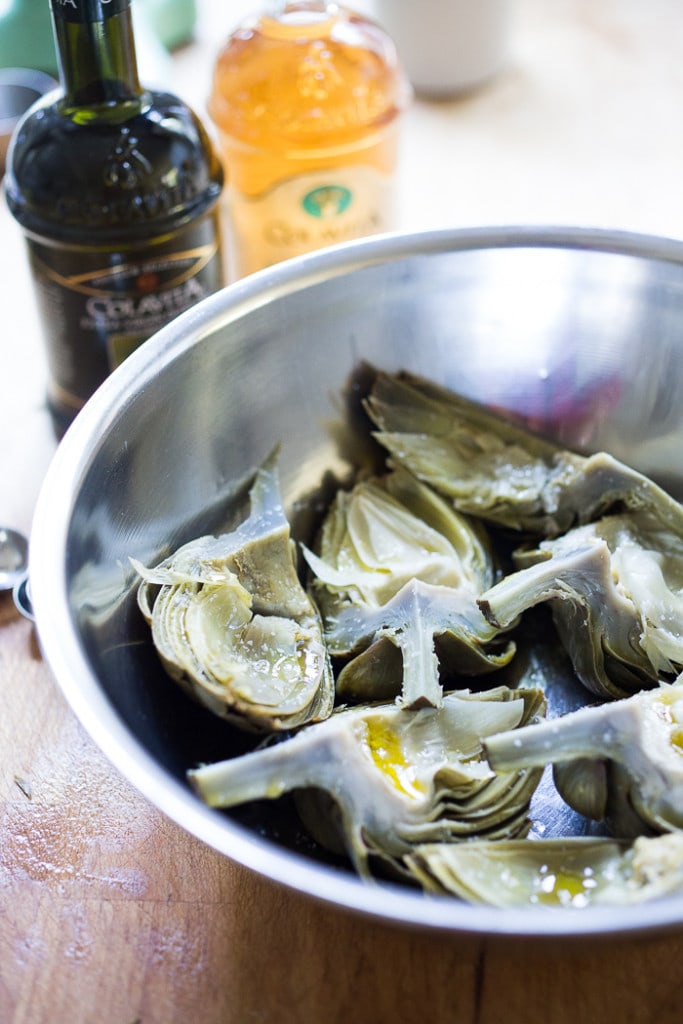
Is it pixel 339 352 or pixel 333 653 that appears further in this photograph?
pixel 339 352

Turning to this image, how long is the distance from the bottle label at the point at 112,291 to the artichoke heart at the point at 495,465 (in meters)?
0.20

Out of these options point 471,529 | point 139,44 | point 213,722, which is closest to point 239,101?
point 139,44

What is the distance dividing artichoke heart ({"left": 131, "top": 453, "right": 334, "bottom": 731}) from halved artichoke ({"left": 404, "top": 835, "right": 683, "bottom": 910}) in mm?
140

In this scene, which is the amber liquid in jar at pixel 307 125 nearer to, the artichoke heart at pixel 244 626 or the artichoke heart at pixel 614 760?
the artichoke heart at pixel 244 626

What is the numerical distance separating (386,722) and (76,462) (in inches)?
10.1

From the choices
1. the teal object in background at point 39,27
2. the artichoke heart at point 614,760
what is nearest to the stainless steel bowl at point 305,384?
the artichoke heart at point 614,760

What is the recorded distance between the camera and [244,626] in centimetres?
76

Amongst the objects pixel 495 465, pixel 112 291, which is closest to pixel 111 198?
pixel 112 291

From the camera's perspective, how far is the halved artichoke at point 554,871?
598 mm

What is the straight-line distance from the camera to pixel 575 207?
4.51ft

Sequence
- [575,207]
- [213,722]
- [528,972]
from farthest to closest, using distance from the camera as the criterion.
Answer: [575,207] < [213,722] < [528,972]

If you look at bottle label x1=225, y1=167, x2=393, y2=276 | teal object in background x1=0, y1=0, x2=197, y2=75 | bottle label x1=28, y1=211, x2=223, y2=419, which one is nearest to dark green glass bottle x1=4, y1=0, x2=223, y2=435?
bottle label x1=28, y1=211, x2=223, y2=419

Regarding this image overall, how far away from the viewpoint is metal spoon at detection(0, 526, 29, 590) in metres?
0.92

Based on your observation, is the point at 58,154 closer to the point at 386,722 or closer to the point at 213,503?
the point at 213,503
